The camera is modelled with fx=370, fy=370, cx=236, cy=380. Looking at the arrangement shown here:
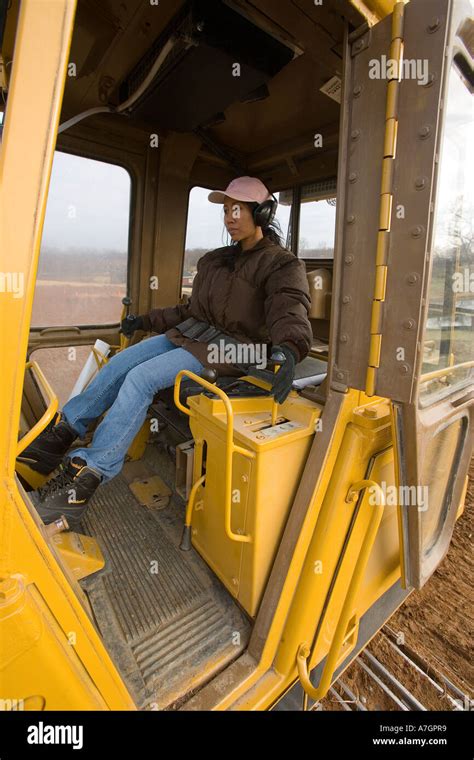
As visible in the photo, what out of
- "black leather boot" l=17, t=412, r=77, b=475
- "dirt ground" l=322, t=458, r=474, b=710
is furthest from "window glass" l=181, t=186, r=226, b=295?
"dirt ground" l=322, t=458, r=474, b=710

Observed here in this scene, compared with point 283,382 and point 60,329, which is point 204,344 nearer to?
point 283,382

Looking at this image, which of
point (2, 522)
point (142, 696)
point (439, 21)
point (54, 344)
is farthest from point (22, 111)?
point (54, 344)

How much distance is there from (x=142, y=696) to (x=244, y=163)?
3.91 meters

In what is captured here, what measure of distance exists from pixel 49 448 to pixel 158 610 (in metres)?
1.01

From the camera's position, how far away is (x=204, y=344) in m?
2.30

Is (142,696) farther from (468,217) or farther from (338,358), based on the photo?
(468,217)

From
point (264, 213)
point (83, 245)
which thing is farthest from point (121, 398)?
point (83, 245)

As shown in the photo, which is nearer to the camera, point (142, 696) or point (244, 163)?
point (142, 696)

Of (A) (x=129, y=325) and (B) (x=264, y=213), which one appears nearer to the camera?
(B) (x=264, y=213)

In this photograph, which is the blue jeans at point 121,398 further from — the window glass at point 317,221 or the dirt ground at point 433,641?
the dirt ground at point 433,641

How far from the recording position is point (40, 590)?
874mm

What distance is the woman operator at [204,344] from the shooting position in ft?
5.89

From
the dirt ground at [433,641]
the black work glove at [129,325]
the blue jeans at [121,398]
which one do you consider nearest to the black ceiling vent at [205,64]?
the black work glove at [129,325]

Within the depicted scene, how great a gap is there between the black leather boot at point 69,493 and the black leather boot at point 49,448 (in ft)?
0.69
